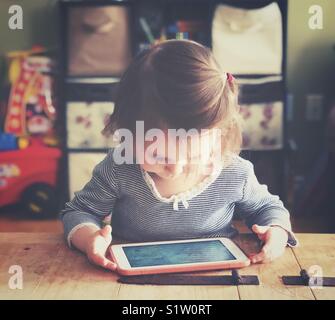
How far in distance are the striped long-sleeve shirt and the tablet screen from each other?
75 mm

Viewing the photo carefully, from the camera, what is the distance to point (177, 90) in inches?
25.5

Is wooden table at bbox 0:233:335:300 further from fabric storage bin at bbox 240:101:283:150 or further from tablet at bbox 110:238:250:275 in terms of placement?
fabric storage bin at bbox 240:101:283:150

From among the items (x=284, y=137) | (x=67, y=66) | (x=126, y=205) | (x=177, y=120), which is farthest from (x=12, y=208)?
(x=177, y=120)

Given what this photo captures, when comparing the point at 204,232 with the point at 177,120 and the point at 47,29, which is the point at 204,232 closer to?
the point at 177,120

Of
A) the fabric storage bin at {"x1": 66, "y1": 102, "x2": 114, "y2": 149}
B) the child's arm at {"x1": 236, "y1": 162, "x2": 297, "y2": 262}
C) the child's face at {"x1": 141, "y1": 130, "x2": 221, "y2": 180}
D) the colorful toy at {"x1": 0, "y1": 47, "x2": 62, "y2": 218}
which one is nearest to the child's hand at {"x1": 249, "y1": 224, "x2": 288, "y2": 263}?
the child's arm at {"x1": 236, "y1": 162, "x2": 297, "y2": 262}

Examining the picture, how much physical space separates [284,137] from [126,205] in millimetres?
1014

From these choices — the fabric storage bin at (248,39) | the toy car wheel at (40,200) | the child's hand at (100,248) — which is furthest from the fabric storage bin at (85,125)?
the child's hand at (100,248)

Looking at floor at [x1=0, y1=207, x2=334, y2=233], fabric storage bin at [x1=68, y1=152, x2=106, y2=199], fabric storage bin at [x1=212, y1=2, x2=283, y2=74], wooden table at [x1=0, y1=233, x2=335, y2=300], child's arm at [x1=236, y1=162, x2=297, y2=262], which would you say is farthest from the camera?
fabric storage bin at [x1=68, y1=152, x2=106, y2=199]

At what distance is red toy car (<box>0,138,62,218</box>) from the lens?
178 centimetres

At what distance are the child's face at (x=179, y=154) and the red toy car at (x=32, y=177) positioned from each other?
1.12 metres

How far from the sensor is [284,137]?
170cm

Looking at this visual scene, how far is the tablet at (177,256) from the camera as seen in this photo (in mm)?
599

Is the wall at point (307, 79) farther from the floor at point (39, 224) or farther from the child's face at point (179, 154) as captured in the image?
the child's face at point (179, 154)

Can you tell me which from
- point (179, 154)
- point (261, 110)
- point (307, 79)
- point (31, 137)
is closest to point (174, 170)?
point (179, 154)
